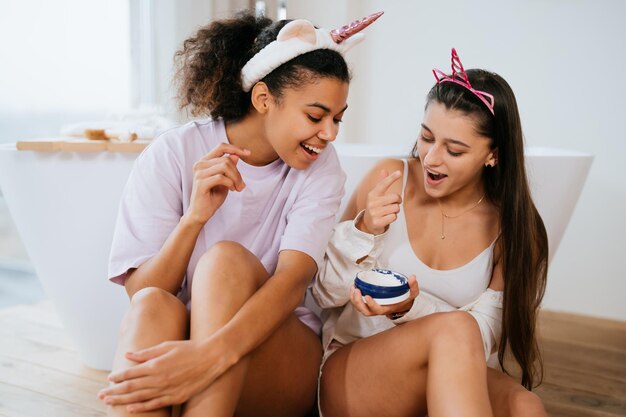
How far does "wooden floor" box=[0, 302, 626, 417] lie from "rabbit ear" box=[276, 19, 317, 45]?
1090 mm

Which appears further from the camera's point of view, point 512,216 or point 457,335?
point 512,216

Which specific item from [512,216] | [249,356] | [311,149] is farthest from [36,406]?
[512,216]

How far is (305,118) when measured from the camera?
1.33 metres

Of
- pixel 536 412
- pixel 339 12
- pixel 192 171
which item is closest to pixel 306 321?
pixel 192 171

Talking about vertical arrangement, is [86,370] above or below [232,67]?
below

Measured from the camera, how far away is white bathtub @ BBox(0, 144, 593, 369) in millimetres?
1806

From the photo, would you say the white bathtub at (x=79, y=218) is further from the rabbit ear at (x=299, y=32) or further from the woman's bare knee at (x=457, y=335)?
the woman's bare knee at (x=457, y=335)

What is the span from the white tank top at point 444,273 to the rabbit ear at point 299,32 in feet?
1.58

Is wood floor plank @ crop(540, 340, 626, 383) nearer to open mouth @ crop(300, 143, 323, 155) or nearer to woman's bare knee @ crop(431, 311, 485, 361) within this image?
woman's bare knee @ crop(431, 311, 485, 361)

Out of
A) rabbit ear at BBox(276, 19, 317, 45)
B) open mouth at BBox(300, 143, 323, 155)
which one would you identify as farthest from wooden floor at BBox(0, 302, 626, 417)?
rabbit ear at BBox(276, 19, 317, 45)

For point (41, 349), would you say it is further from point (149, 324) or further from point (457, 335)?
point (457, 335)

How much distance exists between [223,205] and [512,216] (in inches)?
26.0

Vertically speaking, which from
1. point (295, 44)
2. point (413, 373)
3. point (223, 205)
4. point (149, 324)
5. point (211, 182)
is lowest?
point (413, 373)

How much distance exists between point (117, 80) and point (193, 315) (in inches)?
75.7
